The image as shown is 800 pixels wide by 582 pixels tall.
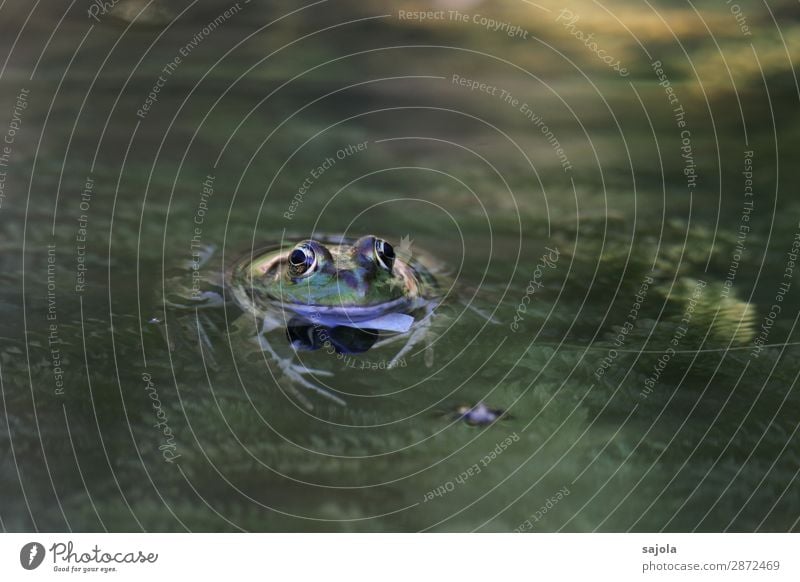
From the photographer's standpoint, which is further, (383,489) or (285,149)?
(285,149)

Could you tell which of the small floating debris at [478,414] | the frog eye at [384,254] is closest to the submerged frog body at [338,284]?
the frog eye at [384,254]

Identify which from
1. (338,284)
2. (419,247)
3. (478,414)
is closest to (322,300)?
(338,284)

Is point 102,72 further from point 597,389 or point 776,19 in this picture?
point 776,19

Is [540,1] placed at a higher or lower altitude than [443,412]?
higher

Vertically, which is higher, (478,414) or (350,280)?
(350,280)

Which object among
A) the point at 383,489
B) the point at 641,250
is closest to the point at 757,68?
the point at 641,250

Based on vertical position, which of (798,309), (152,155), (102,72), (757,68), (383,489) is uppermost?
(757,68)

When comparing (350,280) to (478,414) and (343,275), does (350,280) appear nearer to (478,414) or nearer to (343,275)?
(343,275)
